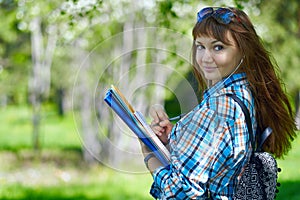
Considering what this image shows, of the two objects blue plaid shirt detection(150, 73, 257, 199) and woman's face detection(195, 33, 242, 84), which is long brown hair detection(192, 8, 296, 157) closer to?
woman's face detection(195, 33, 242, 84)

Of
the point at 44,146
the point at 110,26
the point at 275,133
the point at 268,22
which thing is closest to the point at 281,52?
the point at 268,22

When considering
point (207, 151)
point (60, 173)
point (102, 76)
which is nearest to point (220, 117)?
point (207, 151)

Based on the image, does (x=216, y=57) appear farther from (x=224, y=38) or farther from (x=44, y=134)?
(x=44, y=134)

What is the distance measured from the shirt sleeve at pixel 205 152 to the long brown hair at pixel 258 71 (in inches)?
7.3

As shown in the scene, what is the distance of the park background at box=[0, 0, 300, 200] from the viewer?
6.83 feet

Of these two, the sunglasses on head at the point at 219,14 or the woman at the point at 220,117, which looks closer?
the woman at the point at 220,117

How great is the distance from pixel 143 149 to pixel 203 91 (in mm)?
315

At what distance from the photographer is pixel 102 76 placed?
225 cm

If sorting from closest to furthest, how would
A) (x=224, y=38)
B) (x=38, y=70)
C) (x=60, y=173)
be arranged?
(x=224, y=38) < (x=60, y=173) < (x=38, y=70)

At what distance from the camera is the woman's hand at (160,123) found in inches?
A: 80.7

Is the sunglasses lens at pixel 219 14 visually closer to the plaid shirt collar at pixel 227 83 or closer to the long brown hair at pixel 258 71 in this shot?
the long brown hair at pixel 258 71

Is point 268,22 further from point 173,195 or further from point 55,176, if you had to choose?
point 173,195

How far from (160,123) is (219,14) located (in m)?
0.42

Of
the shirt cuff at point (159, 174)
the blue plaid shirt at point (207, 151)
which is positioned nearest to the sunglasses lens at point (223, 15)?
the blue plaid shirt at point (207, 151)
